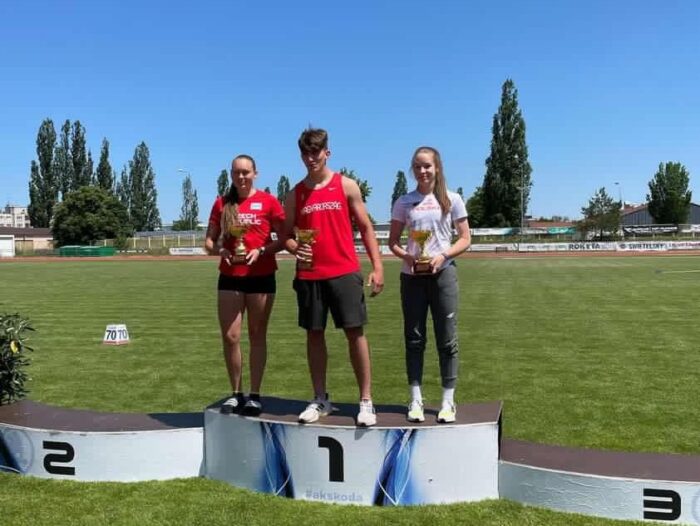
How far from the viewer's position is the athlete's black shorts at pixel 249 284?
443 cm

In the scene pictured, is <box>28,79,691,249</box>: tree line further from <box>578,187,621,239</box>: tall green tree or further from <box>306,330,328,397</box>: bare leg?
<box>306,330,328,397</box>: bare leg

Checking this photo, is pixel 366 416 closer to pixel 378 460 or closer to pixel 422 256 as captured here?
pixel 378 460

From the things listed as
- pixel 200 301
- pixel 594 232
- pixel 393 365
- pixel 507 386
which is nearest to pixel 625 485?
pixel 507 386

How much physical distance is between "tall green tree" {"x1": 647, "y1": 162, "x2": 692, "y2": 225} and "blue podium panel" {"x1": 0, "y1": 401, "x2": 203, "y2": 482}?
9492cm

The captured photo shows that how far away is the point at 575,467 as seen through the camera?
146 inches

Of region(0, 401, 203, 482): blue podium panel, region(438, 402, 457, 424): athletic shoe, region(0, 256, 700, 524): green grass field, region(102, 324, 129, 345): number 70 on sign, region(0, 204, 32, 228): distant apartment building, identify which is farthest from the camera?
region(0, 204, 32, 228): distant apartment building

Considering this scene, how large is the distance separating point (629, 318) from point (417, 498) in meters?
10.4

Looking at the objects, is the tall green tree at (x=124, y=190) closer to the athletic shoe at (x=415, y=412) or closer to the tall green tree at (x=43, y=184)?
the tall green tree at (x=43, y=184)

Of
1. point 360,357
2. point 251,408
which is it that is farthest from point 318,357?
point 251,408

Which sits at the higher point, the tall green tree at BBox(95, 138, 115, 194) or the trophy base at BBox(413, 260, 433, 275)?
the tall green tree at BBox(95, 138, 115, 194)

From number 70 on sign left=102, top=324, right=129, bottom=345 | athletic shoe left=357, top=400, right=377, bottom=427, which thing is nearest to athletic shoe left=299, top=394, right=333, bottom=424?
athletic shoe left=357, top=400, right=377, bottom=427

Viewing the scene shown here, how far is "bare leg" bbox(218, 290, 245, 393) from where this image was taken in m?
4.45

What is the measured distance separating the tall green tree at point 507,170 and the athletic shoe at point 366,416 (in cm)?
7317

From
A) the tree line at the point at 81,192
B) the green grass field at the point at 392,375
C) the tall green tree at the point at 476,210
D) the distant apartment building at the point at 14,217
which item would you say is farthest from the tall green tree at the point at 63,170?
the distant apartment building at the point at 14,217
